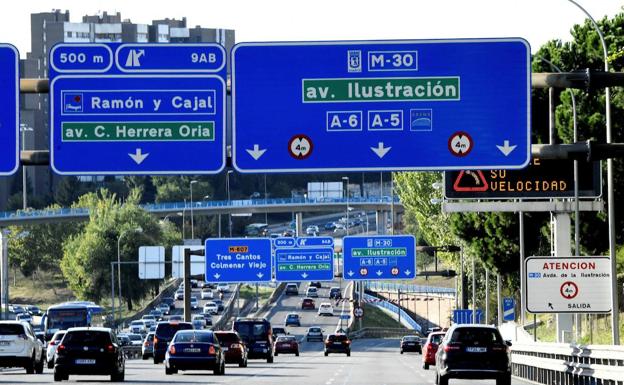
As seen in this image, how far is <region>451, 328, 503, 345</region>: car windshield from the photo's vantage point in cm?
3972

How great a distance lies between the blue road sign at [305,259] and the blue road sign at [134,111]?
52.8 meters

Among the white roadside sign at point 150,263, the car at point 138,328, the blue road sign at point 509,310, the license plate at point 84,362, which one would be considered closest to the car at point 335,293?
the car at point 138,328

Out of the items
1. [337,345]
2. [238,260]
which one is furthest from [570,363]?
[337,345]

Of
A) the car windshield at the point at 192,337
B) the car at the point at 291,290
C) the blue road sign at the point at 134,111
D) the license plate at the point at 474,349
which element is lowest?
the car at the point at 291,290

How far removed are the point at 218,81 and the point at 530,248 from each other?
50340mm

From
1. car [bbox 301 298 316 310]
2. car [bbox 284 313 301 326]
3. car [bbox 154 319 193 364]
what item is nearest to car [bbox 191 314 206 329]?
car [bbox 284 313 301 326]

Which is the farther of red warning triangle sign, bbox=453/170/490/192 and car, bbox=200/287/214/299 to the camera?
car, bbox=200/287/214/299

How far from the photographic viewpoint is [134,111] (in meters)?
30.9

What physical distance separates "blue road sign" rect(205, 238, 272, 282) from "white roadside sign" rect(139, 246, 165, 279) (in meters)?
24.6

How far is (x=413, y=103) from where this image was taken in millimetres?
29906

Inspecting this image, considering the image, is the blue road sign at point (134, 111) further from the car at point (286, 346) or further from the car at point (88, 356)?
the car at point (286, 346)

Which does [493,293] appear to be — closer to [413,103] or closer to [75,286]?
[75,286]

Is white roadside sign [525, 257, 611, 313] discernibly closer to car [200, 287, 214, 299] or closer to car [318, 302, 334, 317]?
car [318, 302, 334, 317]

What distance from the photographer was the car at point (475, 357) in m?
39.3
